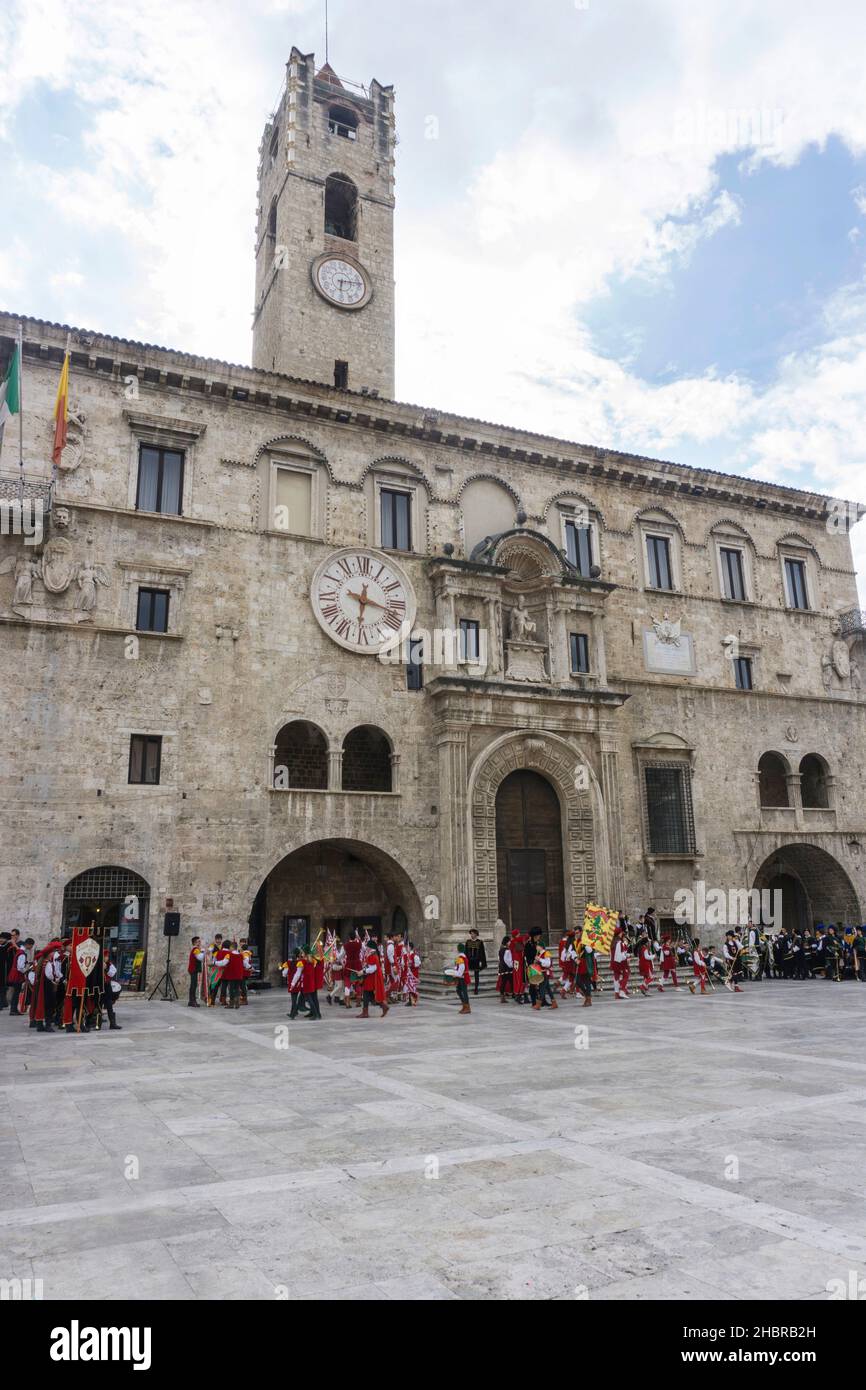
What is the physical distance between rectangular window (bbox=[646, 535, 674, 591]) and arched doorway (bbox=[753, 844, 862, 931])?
9.80 metres

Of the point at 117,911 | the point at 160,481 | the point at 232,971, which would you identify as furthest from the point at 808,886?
the point at 160,481

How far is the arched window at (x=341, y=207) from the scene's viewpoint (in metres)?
33.4

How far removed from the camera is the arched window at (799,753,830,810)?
32.1m

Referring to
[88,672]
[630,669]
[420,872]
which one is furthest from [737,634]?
[88,672]

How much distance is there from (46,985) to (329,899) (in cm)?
1078

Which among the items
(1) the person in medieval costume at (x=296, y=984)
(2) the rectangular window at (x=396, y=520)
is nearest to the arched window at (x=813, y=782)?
(2) the rectangular window at (x=396, y=520)

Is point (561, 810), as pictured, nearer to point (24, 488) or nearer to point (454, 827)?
point (454, 827)

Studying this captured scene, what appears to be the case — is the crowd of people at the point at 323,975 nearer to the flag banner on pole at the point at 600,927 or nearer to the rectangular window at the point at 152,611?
the flag banner on pole at the point at 600,927

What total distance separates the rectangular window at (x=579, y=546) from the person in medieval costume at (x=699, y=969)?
39.8 ft

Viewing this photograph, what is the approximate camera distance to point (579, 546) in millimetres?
30125

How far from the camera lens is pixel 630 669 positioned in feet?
97.1

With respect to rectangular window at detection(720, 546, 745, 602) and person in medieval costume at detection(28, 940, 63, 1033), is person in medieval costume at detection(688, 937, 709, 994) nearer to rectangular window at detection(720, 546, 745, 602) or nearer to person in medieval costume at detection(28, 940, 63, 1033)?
rectangular window at detection(720, 546, 745, 602)
